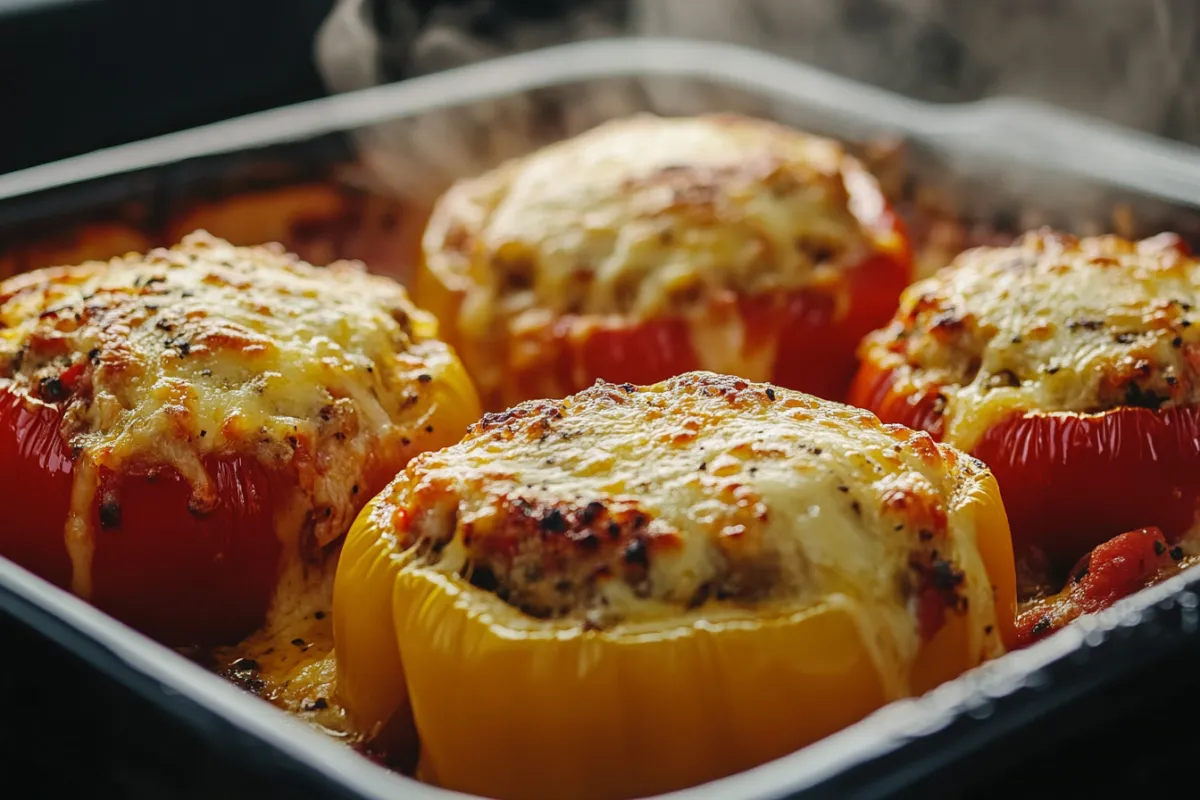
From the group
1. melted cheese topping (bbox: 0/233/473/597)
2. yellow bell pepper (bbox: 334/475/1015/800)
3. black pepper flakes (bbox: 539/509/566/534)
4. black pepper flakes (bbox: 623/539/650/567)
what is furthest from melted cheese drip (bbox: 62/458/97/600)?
black pepper flakes (bbox: 623/539/650/567)

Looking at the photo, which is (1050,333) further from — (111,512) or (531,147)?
A: (531,147)

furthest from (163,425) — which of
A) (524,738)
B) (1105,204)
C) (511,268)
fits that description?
(1105,204)

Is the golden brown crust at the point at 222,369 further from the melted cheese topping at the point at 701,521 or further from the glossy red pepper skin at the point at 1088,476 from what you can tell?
the glossy red pepper skin at the point at 1088,476

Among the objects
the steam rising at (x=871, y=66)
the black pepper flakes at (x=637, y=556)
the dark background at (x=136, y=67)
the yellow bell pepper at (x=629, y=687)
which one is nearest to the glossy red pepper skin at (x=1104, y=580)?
the yellow bell pepper at (x=629, y=687)

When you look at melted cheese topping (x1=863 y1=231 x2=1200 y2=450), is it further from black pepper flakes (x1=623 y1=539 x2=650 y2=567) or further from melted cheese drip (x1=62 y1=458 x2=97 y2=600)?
melted cheese drip (x1=62 y1=458 x2=97 y2=600)

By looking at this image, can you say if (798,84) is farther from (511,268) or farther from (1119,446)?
(1119,446)
